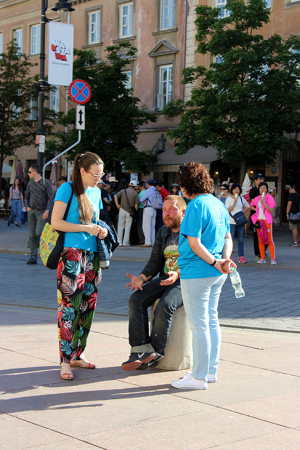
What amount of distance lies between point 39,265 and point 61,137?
15.0 meters

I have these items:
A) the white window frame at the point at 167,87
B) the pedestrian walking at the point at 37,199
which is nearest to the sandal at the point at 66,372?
the pedestrian walking at the point at 37,199

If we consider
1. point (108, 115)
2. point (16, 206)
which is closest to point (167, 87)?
point (108, 115)

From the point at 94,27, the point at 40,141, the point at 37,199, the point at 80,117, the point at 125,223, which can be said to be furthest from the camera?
the point at 94,27

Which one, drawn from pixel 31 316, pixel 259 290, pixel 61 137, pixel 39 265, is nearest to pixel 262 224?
pixel 259 290

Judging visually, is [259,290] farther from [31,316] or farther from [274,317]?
[31,316]

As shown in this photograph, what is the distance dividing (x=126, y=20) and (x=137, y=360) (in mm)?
28774

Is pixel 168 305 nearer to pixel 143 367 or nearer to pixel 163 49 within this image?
pixel 143 367

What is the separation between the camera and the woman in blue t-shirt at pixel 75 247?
4758 mm

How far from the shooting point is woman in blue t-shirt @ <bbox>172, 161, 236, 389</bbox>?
171 inches

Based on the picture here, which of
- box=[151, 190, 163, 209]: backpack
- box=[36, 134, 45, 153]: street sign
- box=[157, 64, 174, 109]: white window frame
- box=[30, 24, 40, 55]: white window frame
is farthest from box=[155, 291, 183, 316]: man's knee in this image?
box=[30, 24, 40, 55]: white window frame

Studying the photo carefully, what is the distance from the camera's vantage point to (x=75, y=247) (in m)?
4.79

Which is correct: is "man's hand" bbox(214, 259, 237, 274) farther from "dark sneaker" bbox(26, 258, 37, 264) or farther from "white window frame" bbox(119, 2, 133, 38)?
"white window frame" bbox(119, 2, 133, 38)

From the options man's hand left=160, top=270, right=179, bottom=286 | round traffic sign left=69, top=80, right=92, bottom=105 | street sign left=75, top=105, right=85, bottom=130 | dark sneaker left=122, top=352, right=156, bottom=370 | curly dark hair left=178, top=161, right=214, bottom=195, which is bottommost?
dark sneaker left=122, top=352, right=156, bottom=370

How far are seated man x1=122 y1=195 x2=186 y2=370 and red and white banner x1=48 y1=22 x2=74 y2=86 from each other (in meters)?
10.7
